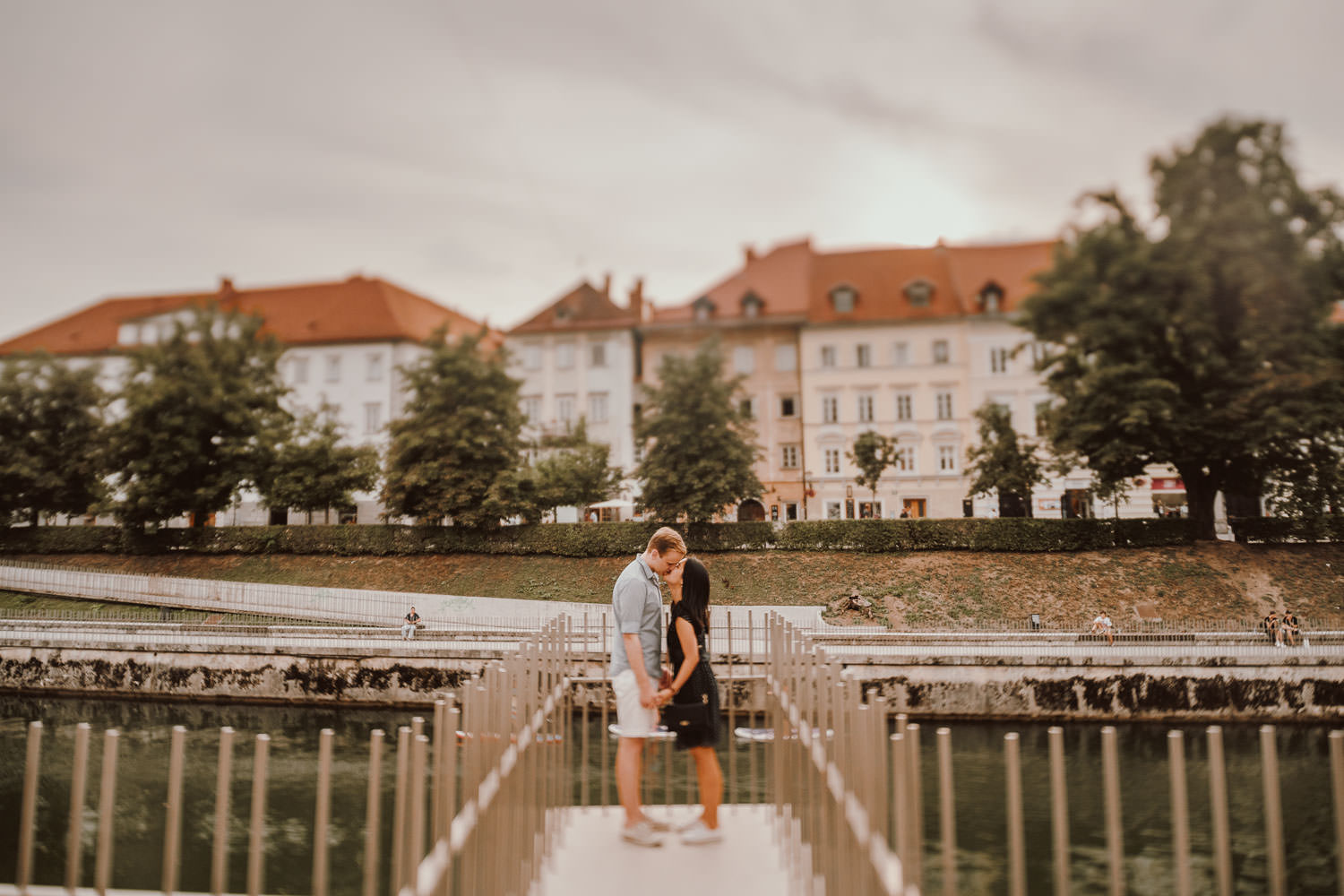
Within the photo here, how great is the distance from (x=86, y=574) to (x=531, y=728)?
3298 cm

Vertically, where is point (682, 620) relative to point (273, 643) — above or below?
above

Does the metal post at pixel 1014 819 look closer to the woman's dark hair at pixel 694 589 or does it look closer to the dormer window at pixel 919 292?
the woman's dark hair at pixel 694 589

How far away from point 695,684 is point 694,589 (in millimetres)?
688

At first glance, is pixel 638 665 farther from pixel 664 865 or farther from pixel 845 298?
pixel 845 298

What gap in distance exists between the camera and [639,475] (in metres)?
34.5

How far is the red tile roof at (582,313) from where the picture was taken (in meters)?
50.3

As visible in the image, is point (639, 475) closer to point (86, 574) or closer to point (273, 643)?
point (273, 643)

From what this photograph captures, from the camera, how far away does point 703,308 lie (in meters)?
50.1

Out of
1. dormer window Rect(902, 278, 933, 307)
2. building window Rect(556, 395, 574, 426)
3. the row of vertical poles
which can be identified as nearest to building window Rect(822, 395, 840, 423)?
dormer window Rect(902, 278, 933, 307)

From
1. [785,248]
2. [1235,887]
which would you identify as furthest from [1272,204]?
[785,248]

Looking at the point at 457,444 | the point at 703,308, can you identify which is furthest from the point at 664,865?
the point at 703,308

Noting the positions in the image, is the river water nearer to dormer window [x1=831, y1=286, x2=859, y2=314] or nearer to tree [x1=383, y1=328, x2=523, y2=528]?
tree [x1=383, y1=328, x2=523, y2=528]

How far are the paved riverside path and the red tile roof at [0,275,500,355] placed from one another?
48.7 meters

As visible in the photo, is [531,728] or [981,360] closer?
[531,728]
